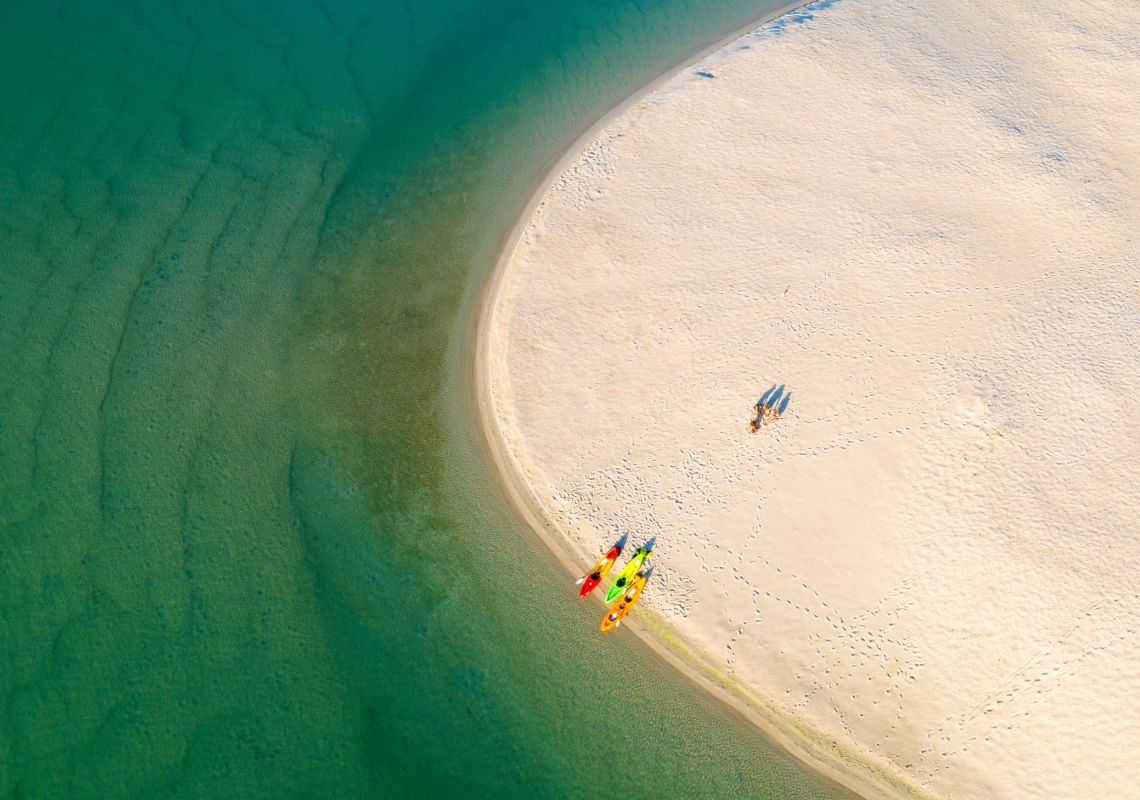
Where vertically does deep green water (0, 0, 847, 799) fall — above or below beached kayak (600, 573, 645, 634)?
above

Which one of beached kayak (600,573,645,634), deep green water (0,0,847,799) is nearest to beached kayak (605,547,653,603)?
beached kayak (600,573,645,634)

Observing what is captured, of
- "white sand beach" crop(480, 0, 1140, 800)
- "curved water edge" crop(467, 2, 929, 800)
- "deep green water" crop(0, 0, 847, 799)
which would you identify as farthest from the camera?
"deep green water" crop(0, 0, 847, 799)

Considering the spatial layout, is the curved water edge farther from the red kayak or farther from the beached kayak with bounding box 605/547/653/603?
the beached kayak with bounding box 605/547/653/603

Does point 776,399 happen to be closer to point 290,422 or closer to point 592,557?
point 592,557

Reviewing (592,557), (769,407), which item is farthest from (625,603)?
(769,407)

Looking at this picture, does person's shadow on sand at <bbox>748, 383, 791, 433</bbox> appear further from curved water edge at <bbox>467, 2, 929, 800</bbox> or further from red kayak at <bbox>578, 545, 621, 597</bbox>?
curved water edge at <bbox>467, 2, 929, 800</bbox>

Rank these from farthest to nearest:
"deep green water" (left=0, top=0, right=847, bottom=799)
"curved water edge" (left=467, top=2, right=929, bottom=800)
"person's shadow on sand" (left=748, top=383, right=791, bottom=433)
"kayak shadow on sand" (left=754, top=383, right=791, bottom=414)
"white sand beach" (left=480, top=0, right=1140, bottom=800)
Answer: "kayak shadow on sand" (left=754, top=383, right=791, bottom=414), "person's shadow on sand" (left=748, top=383, right=791, bottom=433), "deep green water" (left=0, top=0, right=847, bottom=799), "curved water edge" (left=467, top=2, right=929, bottom=800), "white sand beach" (left=480, top=0, right=1140, bottom=800)

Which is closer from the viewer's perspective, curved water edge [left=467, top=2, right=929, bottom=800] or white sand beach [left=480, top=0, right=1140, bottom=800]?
white sand beach [left=480, top=0, right=1140, bottom=800]

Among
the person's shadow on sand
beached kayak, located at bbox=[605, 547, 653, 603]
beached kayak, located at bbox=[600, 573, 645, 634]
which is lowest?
beached kayak, located at bbox=[600, 573, 645, 634]
